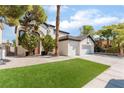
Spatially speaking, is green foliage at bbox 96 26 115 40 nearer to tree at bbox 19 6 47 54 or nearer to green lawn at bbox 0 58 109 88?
tree at bbox 19 6 47 54

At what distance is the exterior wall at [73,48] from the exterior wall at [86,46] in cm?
61

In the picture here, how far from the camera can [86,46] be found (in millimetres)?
23984

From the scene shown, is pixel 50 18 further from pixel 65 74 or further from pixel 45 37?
pixel 65 74

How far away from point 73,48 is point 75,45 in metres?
0.59

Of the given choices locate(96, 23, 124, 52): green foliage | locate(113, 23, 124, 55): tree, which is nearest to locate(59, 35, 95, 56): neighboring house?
locate(96, 23, 124, 52): green foliage

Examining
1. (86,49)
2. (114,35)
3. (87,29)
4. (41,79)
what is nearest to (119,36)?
(114,35)

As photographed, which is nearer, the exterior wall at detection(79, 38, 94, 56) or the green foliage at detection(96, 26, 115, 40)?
the exterior wall at detection(79, 38, 94, 56)

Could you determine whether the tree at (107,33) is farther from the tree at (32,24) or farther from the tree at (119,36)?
the tree at (32,24)

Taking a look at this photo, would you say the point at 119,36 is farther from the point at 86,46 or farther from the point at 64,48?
the point at 64,48

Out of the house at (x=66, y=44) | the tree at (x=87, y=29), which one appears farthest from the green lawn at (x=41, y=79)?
the tree at (x=87, y=29)

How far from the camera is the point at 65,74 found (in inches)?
377

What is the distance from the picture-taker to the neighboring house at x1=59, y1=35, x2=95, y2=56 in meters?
21.7
